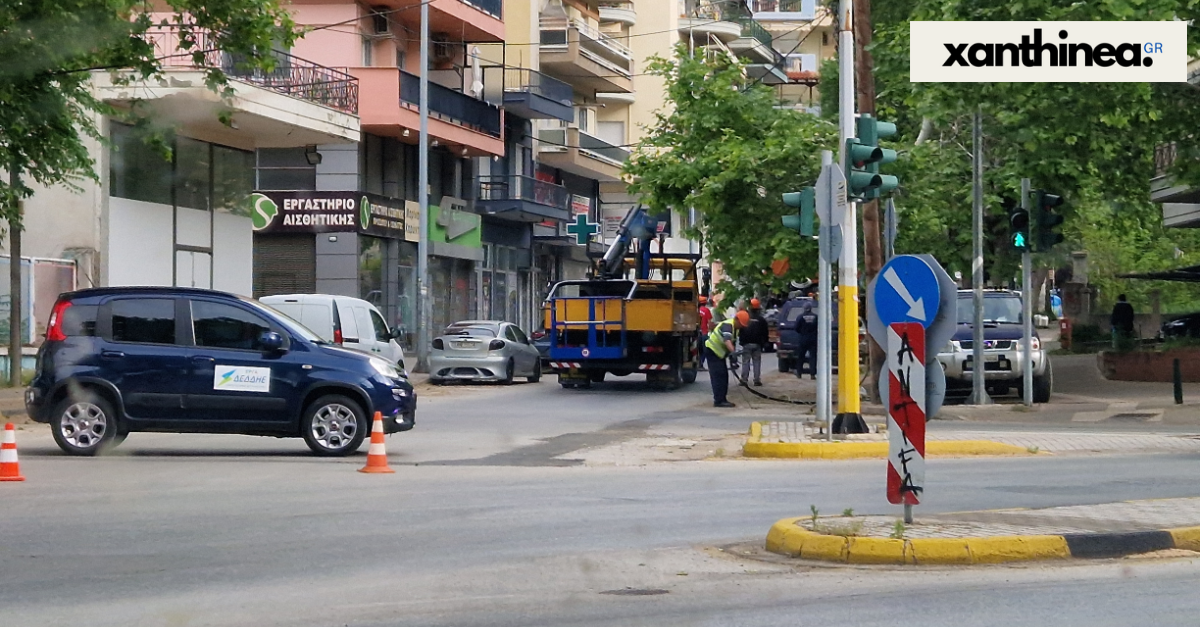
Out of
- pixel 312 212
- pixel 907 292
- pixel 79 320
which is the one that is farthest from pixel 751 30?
pixel 907 292

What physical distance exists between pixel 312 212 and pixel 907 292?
3064 cm

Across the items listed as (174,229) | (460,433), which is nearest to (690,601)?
(460,433)

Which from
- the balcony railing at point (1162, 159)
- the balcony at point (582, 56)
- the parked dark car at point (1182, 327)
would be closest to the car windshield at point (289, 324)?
the balcony railing at point (1162, 159)

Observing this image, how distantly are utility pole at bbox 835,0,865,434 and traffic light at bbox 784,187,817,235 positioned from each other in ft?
1.56

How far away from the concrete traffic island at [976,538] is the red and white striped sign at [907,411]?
278mm

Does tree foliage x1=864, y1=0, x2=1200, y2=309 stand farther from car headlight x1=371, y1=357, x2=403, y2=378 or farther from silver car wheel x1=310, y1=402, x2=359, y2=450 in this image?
silver car wheel x1=310, y1=402, x2=359, y2=450

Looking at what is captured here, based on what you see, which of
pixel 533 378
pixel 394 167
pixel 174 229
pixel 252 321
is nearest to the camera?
pixel 252 321

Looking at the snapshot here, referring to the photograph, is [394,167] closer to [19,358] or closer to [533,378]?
[533,378]

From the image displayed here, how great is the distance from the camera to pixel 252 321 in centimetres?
1605

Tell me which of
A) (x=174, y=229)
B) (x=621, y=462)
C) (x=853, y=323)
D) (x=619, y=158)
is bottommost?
(x=621, y=462)

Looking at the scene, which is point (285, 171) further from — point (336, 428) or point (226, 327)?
point (336, 428)

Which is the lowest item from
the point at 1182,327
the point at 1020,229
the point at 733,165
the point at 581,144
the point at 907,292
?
the point at 1182,327

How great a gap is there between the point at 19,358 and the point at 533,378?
11.9 metres

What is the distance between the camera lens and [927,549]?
8.90 meters
